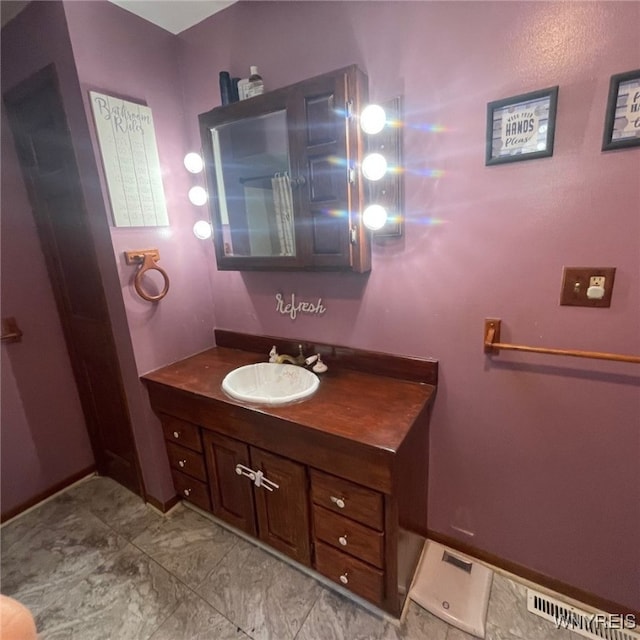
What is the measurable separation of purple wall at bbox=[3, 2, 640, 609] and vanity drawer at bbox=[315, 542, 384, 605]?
44 cm

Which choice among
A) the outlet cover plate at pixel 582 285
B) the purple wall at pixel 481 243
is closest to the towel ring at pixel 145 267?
the purple wall at pixel 481 243

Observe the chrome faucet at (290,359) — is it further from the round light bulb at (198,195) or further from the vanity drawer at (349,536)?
the round light bulb at (198,195)

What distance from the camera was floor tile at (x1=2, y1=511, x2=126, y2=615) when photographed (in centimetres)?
140

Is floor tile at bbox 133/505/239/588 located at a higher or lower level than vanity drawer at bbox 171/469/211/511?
lower

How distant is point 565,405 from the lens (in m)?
1.12

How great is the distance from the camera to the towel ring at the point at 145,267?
1.45 metres

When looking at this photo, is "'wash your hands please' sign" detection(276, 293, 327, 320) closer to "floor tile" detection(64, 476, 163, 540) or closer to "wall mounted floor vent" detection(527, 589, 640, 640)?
"floor tile" detection(64, 476, 163, 540)

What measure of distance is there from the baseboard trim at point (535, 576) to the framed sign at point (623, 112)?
1505mm

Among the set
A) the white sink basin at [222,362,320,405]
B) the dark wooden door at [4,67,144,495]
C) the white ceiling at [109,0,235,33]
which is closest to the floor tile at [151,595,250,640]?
the dark wooden door at [4,67,144,495]

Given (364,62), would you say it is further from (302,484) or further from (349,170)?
(302,484)

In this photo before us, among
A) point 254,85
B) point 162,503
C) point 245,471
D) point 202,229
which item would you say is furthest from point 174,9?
point 162,503

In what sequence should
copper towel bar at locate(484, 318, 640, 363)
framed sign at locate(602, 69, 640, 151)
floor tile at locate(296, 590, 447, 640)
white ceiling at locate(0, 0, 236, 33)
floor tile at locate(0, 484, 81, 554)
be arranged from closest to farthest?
framed sign at locate(602, 69, 640, 151) → copper towel bar at locate(484, 318, 640, 363) → floor tile at locate(296, 590, 447, 640) → white ceiling at locate(0, 0, 236, 33) → floor tile at locate(0, 484, 81, 554)

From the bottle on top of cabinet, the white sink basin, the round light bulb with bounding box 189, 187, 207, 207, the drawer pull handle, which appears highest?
the bottle on top of cabinet

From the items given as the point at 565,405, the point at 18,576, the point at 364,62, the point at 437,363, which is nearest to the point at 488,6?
the point at 364,62
